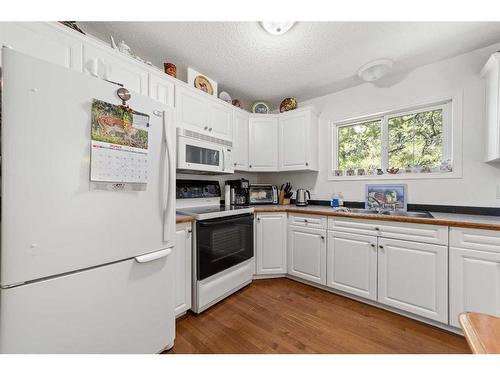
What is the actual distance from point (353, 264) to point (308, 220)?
1.96ft

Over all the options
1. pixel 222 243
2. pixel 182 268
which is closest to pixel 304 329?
pixel 222 243

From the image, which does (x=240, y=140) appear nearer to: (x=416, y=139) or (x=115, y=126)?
(x=115, y=126)

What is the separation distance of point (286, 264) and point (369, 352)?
1.18 metres

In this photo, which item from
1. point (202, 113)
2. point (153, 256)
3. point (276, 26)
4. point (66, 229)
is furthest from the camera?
point (202, 113)

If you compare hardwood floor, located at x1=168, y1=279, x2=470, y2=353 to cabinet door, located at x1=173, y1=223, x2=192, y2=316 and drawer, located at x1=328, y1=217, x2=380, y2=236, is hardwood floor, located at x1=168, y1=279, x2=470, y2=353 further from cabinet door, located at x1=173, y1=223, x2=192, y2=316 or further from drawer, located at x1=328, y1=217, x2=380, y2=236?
drawer, located at x1=328, y1=217, x2=380, y2=236

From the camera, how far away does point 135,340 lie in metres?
1.15

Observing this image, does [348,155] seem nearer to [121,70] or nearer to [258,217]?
[258,217]

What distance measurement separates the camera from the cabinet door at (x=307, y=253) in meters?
2.21

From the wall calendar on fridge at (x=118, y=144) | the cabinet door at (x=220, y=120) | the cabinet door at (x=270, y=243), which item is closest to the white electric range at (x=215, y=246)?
the cabinet door at (x=270, y=243)

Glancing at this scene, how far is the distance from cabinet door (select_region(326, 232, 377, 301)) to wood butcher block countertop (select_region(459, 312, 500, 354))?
1412 mm

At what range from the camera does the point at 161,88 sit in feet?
6.14

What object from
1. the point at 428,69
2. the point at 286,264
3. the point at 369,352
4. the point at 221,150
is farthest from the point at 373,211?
the point at 221,150

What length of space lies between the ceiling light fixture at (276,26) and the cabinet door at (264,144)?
1.27 m

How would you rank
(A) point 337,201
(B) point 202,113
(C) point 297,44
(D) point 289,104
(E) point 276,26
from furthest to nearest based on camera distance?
(D) point 289,104 → (A) point 337,201 → (B) point 202,113 → (C) point 297,44 → (E) point 276,26
